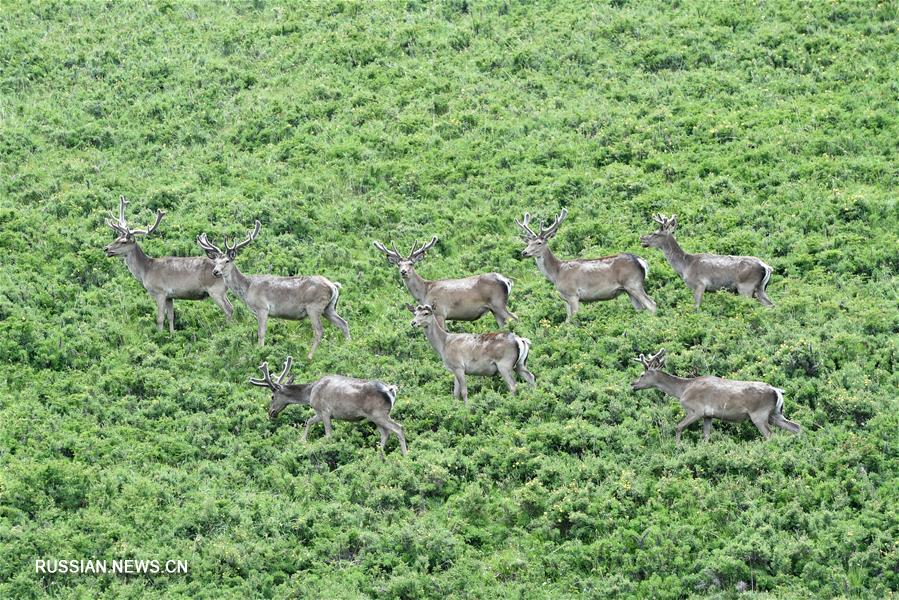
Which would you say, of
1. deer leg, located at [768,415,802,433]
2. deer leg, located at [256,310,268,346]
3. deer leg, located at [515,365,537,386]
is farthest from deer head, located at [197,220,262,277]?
deer leg, located at [768,415,802,433]

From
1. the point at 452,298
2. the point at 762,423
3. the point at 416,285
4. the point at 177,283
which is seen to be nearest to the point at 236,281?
the point at 177,283

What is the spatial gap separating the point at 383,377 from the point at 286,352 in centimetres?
211

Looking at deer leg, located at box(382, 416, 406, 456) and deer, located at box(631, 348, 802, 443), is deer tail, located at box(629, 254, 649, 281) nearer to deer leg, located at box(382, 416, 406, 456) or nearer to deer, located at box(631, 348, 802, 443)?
deer, located at box(631, 348, 802, 443)

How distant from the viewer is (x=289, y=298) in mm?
22641

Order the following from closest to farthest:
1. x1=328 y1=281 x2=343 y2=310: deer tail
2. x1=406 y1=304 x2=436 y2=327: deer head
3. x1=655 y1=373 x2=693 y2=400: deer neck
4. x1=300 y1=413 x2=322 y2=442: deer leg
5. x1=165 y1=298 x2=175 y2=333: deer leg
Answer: x1=655 y1=373 x2=693 y2=400: deer neck
x1=300 y1=413 x2=322 y2=442: deer leg
x1=406 y1=304 x2=436 y2=327: deer head
x1=328 y1=281 x2=343 y2=310: deer tail
x1=165 y1=298 x2=175 y2=333: deer leg

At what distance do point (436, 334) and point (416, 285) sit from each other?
213 centimetres

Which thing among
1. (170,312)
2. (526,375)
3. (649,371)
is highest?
(649,371)

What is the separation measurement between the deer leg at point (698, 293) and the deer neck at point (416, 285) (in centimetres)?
483

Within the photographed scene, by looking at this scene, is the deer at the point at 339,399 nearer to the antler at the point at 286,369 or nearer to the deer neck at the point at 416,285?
→ the antler at the point at 286,369

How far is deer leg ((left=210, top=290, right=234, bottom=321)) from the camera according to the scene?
23.4 meters

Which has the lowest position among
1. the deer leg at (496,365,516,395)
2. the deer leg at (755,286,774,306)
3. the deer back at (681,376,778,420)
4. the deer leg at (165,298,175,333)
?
the deer leg at (165,298,175,333)

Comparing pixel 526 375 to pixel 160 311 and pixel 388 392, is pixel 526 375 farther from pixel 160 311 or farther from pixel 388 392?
pixel 160 311

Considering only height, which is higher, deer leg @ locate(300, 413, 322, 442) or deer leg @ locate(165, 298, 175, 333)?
deer leg @ locate(300, 413, 322, 442)

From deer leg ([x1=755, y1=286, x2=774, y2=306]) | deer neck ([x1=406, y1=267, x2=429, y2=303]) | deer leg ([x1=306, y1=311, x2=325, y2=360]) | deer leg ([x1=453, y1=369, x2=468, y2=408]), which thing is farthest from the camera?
deer neck ([x1=406, y1=267, x2=429, y2=303])
